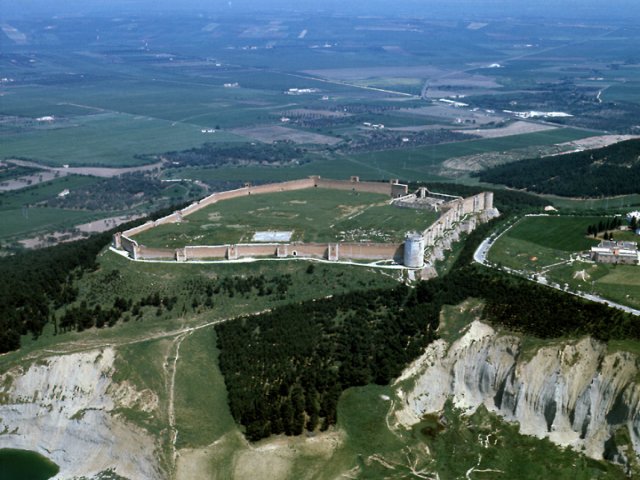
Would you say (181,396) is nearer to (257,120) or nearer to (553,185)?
(553,185)

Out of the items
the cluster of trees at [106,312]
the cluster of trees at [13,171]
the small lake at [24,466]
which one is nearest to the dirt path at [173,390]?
the cluster of trees at [106,312]

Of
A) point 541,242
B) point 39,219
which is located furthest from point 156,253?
point 39,219

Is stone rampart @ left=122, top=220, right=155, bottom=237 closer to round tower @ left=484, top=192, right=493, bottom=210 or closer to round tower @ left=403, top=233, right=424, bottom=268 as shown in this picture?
round tower @ left=403, top=233, right=424, bottom=268

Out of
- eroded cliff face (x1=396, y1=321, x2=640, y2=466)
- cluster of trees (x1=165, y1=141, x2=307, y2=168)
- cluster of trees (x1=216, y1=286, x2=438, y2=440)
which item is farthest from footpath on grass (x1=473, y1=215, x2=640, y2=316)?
cluster of trees (x1=165, y1=141, x2=307, y2=168)

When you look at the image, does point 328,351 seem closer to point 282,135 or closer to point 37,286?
point 37,286

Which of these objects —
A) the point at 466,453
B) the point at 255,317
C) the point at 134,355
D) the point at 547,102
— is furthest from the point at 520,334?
the point at 547,102

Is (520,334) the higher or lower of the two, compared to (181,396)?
higher
